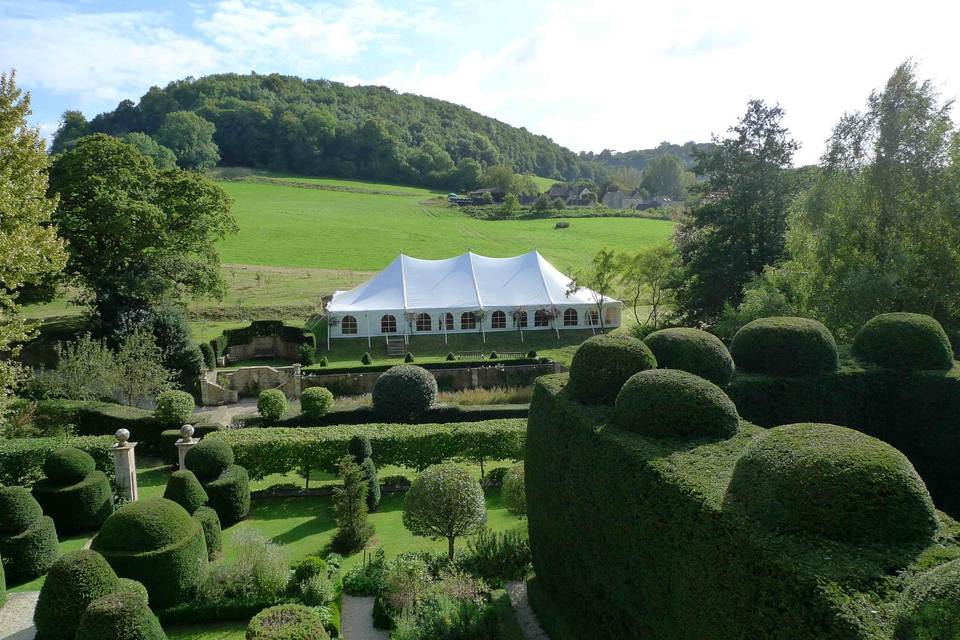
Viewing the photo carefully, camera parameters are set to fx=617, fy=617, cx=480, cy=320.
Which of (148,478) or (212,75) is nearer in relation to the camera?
(148,478)

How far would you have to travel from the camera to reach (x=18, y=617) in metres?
9.95

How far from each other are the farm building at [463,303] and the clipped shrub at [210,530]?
754 inches

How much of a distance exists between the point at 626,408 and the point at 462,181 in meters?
85.1

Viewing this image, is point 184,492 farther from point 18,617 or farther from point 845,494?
point 845,494

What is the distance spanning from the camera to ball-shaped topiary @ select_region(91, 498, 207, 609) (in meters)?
9.62

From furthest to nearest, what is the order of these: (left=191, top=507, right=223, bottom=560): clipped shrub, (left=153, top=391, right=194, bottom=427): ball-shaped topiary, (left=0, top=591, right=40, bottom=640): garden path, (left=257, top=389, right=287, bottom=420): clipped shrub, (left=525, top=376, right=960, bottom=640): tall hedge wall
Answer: (left=257, top=389, right=287, bottom=420): clipped shrub, (left=153, top=391, right=194, bottom=427): ball-shaped topiary, (left=191, top=507, right=223, bottom=560): clipped shrub, (left=0, top=591, right=40, bottom=640): garden path, (left=525, top=376, right=960, bottom=640): tall hedge wall

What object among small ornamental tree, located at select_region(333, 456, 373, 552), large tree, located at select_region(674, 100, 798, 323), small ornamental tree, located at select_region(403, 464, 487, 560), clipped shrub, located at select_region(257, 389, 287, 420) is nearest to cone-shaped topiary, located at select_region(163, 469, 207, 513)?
small ornamental tree, located at select_region(333, 456, 373, 552)

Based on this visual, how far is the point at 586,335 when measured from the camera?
3247cm

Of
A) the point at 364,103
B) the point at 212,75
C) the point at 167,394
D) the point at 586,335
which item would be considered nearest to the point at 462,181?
the point at 364,103

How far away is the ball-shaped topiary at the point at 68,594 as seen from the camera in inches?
321

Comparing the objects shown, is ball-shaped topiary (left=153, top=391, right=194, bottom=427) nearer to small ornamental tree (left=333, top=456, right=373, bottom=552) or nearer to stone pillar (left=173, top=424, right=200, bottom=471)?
stone pillar (left=173, top=424, right=200, bottom=471)

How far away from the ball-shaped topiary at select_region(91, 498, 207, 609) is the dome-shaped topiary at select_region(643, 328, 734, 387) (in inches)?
323

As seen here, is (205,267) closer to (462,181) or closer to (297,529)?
(297,529)

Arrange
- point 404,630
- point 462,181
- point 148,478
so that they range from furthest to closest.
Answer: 1. point 462,181
2. point 148,478
3. point 404,630
